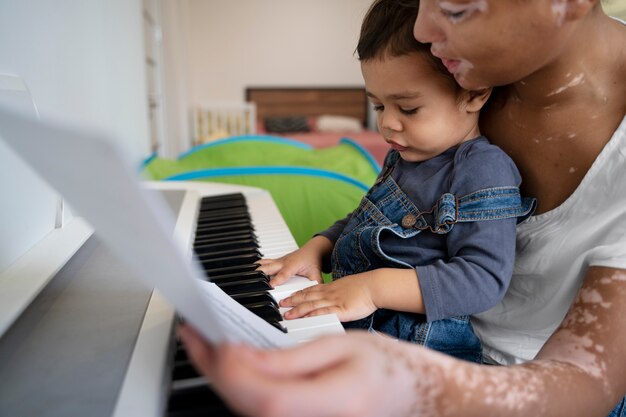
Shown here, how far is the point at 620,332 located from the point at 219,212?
96cm

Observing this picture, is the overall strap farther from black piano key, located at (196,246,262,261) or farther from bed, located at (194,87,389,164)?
bed, located at (194,87,389,164)

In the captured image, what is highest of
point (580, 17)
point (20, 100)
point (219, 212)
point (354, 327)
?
point (580, 17)

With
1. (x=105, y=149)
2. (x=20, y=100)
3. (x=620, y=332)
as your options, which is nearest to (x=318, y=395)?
→ (x=105, y=149)

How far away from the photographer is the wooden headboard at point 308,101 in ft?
23.7

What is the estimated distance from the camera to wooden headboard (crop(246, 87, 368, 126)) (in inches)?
284

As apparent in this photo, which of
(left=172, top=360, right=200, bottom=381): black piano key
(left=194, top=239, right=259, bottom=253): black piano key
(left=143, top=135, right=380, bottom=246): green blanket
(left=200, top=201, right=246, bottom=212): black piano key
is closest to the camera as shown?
(left=172, top=360, right=200, bottom=381): black piano key

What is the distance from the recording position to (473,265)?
786mm

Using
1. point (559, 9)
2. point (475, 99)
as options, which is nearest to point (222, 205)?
point (475, 99)

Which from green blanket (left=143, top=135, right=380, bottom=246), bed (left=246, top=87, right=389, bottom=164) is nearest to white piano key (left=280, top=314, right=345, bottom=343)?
green blanket (left=143, top=135, right=380, bottom=246)

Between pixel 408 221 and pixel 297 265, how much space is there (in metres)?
0.21

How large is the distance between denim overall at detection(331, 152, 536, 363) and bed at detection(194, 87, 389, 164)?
5359 mm

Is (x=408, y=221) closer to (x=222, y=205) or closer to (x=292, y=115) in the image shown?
(x=222, y=205)

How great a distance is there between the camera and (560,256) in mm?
848

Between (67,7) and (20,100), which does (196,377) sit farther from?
(67,7)
